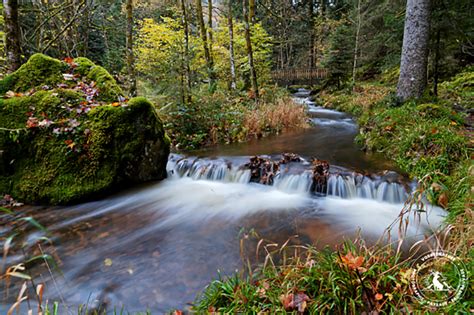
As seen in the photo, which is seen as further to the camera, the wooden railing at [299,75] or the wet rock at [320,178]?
the wooden railing at [299,75]

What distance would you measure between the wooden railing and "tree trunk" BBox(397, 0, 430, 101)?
14815 mm

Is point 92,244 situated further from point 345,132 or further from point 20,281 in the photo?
point 345,132

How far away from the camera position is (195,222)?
399 centimetres

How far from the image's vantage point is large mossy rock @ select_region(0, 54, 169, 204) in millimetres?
4387

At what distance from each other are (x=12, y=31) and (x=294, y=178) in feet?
18.4

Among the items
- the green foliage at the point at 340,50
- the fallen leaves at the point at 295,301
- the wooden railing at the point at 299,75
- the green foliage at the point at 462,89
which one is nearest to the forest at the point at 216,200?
the fallen leaves at the point at 295,301

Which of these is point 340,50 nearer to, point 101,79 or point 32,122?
point 101,79

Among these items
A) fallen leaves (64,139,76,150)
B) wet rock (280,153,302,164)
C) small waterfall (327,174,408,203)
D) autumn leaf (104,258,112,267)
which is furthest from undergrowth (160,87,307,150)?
autumn leaf (104,258,112,267)

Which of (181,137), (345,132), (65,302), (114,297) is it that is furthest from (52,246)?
(345,132)

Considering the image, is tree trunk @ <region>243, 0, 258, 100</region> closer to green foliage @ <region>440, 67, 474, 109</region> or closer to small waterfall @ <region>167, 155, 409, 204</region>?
small waterfall @ <region>167, 155, 409, 204</region>

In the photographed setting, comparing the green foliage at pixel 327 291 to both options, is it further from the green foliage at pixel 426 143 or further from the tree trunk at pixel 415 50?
the tree trunk at pixel 415 50

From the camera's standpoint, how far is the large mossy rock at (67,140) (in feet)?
14.4

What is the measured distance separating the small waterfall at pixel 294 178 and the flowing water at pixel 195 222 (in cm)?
2

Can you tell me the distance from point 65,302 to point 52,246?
3.63ft
